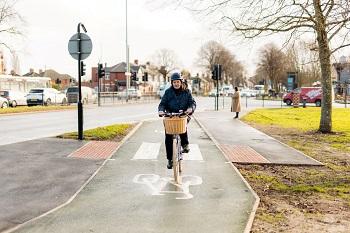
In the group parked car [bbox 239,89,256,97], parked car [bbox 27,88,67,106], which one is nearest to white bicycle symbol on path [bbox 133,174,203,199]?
parked car [bbox 27,88,67,106]

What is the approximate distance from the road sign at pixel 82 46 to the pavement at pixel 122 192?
8.87 ft

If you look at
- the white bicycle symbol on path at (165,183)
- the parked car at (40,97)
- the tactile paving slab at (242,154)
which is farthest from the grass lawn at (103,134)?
the parked car at (40,97)

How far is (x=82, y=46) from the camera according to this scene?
12.9 meters

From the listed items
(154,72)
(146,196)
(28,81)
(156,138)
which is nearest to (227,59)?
(154,72)

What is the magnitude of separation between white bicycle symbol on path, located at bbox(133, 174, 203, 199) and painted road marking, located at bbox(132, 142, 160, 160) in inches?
84.6

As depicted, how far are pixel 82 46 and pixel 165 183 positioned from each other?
6.63 meters

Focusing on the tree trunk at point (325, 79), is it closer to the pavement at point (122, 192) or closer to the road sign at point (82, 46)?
the pavement at point (122, 192)

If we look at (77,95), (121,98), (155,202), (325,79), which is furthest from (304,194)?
(121,98)

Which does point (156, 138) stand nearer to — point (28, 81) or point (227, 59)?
point (28, 81)

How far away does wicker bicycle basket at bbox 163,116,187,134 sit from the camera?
294 inches

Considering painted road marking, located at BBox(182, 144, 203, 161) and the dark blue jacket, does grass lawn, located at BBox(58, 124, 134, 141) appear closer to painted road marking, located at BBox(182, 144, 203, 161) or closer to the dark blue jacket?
painted road marking, located at BBox(182, 144, 203, 161)

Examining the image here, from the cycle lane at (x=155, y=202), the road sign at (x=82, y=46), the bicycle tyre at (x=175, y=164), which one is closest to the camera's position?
the cycle lane at (x=155, y=202)

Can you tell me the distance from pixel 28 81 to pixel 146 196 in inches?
1966

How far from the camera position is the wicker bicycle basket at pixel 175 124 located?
24.5ft
